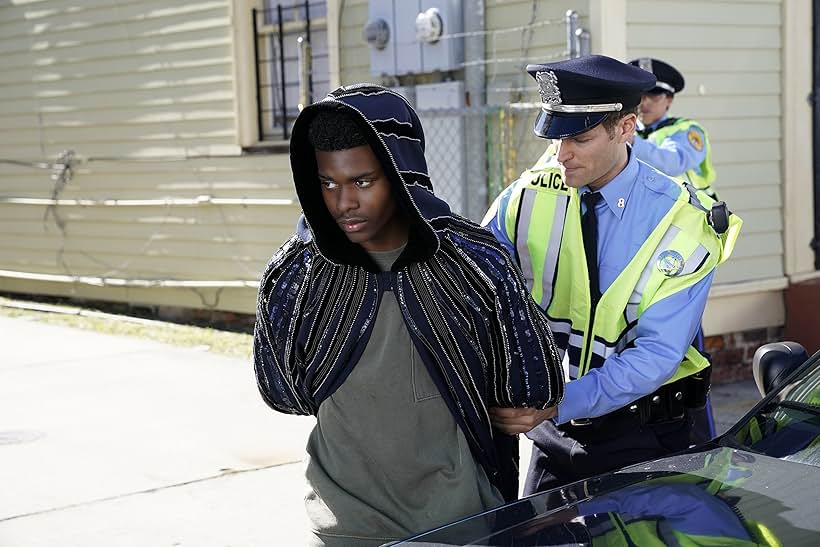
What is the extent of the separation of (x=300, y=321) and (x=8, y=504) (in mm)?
3478

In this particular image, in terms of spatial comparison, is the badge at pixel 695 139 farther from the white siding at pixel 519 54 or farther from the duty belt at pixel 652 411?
the duty belt at pixel 652 411

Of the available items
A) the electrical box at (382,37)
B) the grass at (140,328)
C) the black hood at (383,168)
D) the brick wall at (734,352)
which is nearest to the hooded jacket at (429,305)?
the black hood at (383,168)

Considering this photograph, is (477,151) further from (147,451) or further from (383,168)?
(383,168)

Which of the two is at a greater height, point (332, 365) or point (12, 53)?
point (12, 53)

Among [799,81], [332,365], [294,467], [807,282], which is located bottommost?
[294,467]

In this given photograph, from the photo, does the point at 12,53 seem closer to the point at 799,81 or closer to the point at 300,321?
the point at 799,81

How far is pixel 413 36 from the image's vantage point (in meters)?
8.23

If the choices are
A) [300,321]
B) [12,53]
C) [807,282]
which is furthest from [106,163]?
[300,321]

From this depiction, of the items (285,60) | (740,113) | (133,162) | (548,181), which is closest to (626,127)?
(548,181)

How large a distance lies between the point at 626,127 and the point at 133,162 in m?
8.18

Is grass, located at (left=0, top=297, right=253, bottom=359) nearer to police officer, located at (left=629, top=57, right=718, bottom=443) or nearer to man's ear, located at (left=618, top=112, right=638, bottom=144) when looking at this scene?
police officer, located at (left=629, top=57, right=718, bottom=443)

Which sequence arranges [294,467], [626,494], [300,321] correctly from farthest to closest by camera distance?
[294,467], [300,321], [626,494]

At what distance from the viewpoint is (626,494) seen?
266 centimetres

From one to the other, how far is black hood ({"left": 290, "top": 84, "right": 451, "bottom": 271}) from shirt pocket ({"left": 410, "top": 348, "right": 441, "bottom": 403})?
23cm
